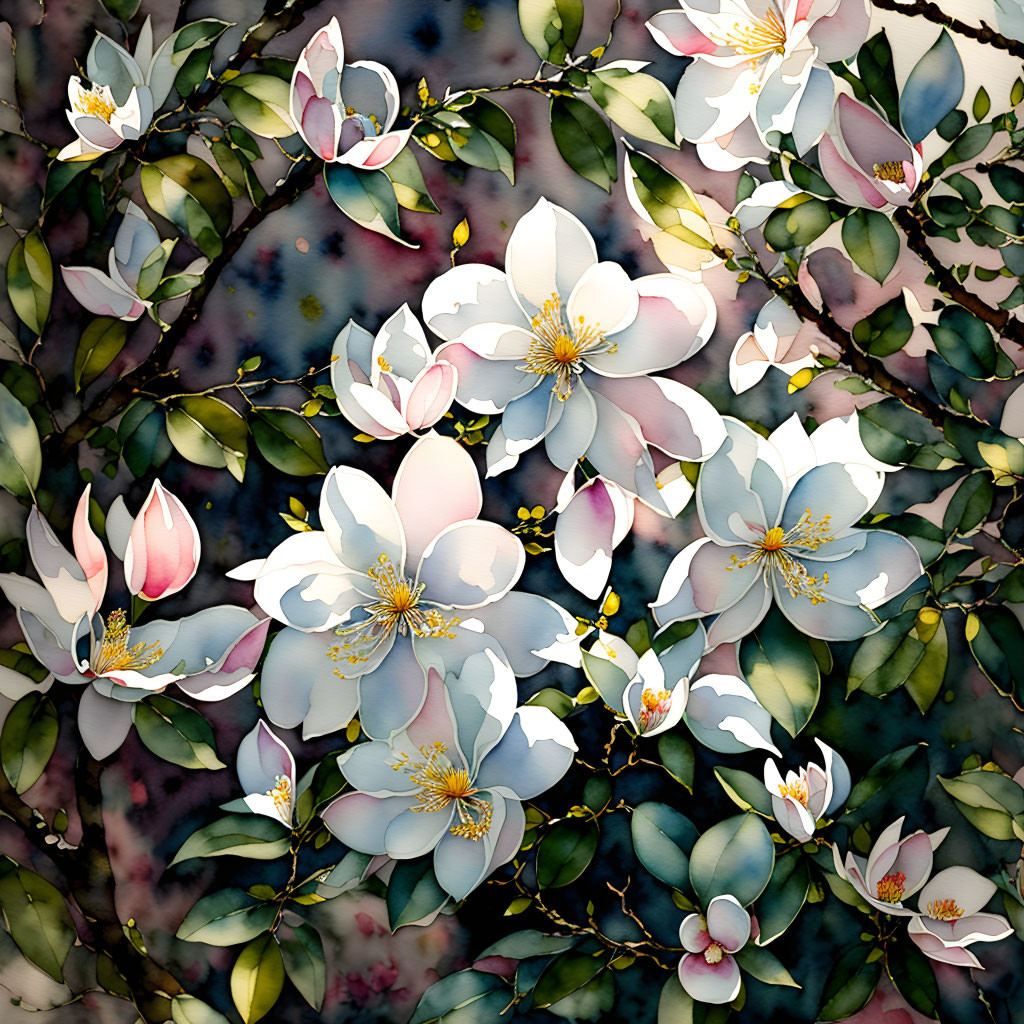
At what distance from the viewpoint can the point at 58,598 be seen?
0.70 meters

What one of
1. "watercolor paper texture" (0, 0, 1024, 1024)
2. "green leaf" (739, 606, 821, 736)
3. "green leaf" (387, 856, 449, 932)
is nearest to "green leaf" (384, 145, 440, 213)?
"watercolor paper texture" (0, 0, 1024, 1024)

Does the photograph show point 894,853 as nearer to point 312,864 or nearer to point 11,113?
point 312,864

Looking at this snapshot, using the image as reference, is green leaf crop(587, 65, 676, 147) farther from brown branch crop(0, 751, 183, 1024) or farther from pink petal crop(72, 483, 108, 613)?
brown branch crop(0, 751, 183, 1024)

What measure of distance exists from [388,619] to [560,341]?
0.27 m

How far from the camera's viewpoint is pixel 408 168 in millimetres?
680

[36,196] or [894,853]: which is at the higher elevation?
[36,196]

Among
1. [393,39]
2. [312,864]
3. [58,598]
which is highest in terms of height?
[393,39]

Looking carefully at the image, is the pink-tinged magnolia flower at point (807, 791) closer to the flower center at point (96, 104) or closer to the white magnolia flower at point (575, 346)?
the white magnolia flower at point (575, 346)

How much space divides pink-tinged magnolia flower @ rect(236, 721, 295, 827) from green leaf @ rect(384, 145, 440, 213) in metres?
0.45

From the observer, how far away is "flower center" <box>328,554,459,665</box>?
2.24 feet

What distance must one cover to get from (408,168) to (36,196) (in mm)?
321

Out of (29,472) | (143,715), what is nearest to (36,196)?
(29,472)

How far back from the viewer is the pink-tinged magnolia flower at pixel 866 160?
0.67 m

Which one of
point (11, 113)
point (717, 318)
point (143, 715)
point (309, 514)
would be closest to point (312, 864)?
point (143, 715)
